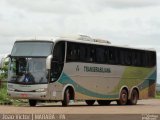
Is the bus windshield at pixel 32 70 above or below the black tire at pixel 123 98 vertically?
above

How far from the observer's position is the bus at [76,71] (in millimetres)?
34000

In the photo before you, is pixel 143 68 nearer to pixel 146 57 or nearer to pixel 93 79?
pixel 146 57

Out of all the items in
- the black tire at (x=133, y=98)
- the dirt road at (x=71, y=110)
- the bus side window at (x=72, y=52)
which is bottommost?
the dirt road at (x=71, y=110)

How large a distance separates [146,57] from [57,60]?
969 cm

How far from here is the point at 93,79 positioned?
124 ft

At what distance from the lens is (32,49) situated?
34344mm

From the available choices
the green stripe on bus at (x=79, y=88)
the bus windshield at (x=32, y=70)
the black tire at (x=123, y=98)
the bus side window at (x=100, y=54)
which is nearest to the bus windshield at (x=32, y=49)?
the bus windshield at (x=32, y=70)

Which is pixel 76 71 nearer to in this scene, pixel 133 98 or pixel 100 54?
pixel 100 54

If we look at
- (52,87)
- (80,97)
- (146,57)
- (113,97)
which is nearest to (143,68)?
(146,57)

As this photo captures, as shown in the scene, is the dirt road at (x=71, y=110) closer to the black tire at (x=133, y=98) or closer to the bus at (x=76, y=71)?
the bus at (x=76, y=71)

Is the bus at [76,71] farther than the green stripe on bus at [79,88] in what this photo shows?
No

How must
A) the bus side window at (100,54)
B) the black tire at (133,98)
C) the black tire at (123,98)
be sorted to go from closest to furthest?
the bus side window at (100,54), the black tire at (123,98), the black tire at (133,98)

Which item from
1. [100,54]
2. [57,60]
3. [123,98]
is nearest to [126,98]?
[123,98]

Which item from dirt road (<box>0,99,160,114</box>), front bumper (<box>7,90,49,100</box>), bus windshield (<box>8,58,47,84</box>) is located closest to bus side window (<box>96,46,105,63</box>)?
dirt road (<box>0,99,160,114</box>)
